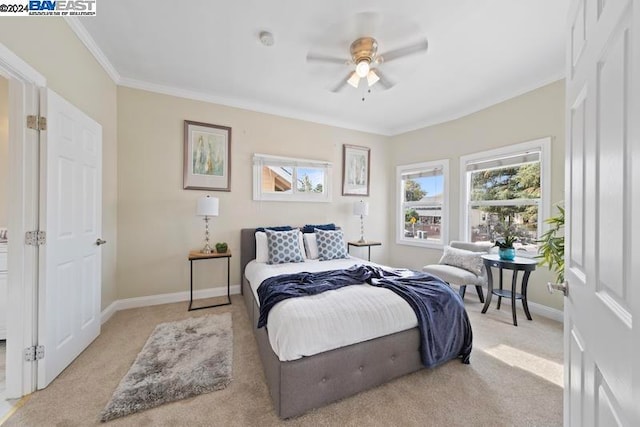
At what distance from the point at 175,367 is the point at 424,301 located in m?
2.11

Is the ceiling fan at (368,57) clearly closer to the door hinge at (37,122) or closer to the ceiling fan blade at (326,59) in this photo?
the ceiling fan blade at (326,59)

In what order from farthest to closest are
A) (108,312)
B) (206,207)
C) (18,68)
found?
1. (206,207)
2. (108,312)
3. (18,68)

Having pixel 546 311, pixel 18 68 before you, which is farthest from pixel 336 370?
pixel 546 311

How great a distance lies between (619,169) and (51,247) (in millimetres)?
3037

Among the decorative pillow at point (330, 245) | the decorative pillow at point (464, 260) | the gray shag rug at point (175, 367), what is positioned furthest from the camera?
the decorative pillow at point (330, 245)

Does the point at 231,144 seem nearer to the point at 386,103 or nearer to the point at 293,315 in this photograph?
the point at 386,103

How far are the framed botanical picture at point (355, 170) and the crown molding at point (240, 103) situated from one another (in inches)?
16.7

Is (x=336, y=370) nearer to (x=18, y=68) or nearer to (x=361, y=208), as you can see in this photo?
(x=18, y=68)

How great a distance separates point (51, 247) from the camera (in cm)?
181

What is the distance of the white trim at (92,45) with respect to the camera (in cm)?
217

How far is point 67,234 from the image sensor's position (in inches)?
78.7

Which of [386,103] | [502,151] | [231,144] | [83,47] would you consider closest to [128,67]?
[83,47]

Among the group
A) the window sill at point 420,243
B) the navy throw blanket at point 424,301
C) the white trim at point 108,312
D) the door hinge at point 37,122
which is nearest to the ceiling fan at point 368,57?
the navy throw blanket at point 424,301

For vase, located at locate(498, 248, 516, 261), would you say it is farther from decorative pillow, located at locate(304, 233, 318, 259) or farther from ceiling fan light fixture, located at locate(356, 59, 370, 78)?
ceiling fan light fixture, located at locate(356, 59, 370, 78)
